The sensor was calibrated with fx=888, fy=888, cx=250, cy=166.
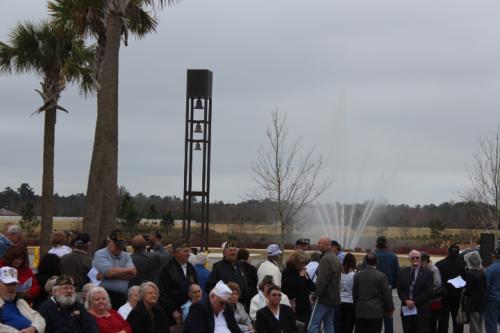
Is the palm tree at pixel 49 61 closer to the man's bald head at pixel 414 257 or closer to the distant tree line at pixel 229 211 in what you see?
the man's bald head at pixel 414 257

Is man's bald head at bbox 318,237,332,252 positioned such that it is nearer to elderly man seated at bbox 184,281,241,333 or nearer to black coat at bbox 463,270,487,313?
black coat at bbox 463,270,487,313

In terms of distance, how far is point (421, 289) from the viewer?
15.4 m

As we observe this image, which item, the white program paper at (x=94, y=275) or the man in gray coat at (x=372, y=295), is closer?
the white program paper at (x=94, y=275)

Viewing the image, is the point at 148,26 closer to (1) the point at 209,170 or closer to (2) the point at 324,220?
(1) the point at 209,170

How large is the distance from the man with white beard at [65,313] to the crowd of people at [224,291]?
0.04ft

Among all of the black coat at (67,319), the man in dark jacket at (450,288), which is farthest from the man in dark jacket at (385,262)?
the black coat at (67,319)

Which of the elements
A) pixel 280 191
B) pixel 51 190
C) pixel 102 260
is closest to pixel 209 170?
pixel 51 190

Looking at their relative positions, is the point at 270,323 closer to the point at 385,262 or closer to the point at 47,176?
the point at 385,262

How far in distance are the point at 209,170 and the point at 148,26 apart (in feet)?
20.6

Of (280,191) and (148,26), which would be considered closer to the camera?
(148,26)

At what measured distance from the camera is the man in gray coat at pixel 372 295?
14.5m

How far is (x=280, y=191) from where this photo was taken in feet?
120

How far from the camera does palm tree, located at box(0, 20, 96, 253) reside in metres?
26.7

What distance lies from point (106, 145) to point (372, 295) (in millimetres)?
8131
